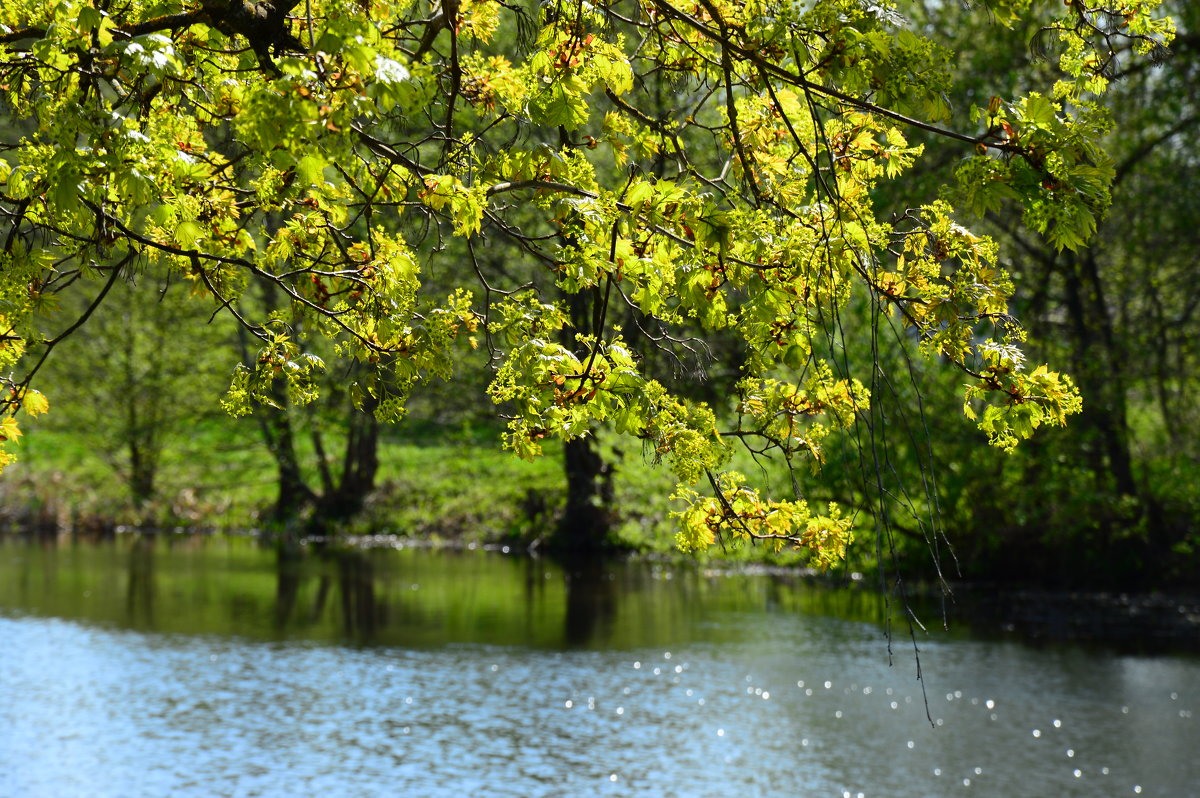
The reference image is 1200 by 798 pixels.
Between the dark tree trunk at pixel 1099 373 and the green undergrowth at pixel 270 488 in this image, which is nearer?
the dark tree trunk at pixel 1099 373

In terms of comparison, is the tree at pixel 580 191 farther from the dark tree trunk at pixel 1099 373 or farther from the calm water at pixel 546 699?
the dark tree trunk at pixel 1099 373

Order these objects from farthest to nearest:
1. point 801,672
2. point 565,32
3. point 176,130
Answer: point 801,672 → point 565,32 → point 176,130

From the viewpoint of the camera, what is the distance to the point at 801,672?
546 inches

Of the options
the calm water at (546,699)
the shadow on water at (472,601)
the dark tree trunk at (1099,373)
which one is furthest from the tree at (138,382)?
the dark tree trunk at (1099,373)

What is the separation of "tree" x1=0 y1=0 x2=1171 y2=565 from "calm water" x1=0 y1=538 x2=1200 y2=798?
571cm

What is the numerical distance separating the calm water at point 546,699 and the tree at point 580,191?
571cm

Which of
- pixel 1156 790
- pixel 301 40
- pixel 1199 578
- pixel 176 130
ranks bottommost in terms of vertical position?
pixel 1156 790

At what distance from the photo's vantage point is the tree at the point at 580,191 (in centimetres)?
363

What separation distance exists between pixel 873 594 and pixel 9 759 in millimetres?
12404

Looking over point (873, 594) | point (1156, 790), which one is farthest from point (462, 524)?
point (1156, 790)

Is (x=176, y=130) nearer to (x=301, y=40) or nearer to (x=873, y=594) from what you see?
(x=301, y=40)

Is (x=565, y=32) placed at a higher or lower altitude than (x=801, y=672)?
higher

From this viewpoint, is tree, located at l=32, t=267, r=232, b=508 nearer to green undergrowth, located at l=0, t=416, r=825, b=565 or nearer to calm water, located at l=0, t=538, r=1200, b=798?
green undergrowth, located at l=0, t=416, r=825, b=565

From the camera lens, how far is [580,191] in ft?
15.2
